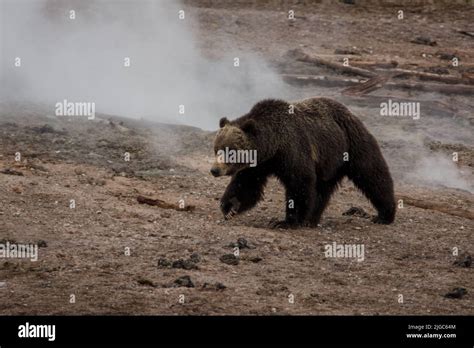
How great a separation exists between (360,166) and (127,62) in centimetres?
752

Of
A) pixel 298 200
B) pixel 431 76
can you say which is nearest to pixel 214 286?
pixel 298 200

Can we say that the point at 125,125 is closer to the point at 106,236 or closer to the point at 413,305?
the point at 106,236

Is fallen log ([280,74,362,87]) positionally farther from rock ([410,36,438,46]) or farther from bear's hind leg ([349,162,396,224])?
bear's hind leg ([349,162,396,224])

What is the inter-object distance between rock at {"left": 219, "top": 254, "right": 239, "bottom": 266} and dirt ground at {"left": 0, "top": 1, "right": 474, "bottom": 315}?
53 mm

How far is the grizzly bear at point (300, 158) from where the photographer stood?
1210 cm

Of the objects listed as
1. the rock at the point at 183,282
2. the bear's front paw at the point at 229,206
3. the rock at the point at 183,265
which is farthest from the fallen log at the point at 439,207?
the rock at the point at 183,282

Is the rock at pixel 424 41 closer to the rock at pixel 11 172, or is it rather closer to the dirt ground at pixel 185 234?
the dirt ground at pixel 185 234

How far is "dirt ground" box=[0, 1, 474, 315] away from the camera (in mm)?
9516

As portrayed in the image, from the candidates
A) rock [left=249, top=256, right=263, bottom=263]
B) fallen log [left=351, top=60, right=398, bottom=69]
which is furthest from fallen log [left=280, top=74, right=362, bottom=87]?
rock [left=249, top=256, right=263, bottom=263]

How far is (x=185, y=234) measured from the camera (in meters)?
11.5

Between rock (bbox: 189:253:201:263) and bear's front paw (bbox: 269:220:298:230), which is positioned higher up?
bear's front paw (bbox: 269:220:298:230)

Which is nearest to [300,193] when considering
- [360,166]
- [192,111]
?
[360,166]

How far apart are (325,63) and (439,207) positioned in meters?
Answer: 7.03

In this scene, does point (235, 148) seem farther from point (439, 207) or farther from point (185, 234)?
point (439, 207)
